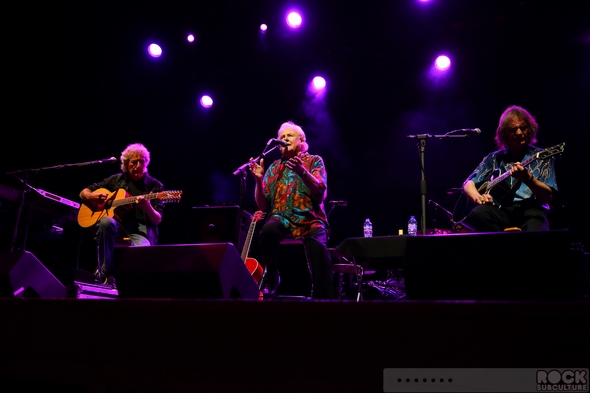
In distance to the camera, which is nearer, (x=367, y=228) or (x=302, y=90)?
(x=367, y=228)

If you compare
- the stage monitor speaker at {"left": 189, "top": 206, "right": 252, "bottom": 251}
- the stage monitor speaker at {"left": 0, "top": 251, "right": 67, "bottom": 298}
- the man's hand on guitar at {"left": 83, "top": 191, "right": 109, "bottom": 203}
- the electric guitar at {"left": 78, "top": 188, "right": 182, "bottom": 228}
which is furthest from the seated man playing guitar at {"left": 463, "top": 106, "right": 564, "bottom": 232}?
the man's hand on guitar at {"left": 83, "top": 191, "right": 109, "bottom": 203}

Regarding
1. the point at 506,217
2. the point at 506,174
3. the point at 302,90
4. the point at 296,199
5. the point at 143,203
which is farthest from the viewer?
the point at 302,90

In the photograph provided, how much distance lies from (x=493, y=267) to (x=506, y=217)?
1662mm

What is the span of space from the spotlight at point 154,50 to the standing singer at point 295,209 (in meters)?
4.01

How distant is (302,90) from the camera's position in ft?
25.1

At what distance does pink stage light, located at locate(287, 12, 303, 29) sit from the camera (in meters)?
6.86

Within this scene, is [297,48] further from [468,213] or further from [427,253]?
[427,253]

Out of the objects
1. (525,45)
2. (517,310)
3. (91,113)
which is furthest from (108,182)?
(525,45)

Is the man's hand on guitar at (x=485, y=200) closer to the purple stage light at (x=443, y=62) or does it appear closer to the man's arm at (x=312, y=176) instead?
the man's arm at (x=312, y=176)

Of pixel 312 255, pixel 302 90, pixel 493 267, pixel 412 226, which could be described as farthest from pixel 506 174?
pixel 302 90

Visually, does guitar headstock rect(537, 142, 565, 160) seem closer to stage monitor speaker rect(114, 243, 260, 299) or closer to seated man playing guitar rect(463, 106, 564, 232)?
seated man playing guitar rect(463, 106, 564, 232)

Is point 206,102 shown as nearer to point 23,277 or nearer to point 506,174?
point 506,174

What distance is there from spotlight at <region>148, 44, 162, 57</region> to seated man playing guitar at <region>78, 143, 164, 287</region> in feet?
8.70

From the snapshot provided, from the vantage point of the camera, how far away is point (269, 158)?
27.0 feet
